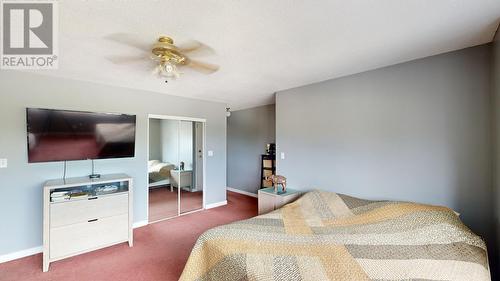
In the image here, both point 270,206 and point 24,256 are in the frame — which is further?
point 270,206

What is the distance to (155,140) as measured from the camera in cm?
384

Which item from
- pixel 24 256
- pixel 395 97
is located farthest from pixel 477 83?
pixel 24 256

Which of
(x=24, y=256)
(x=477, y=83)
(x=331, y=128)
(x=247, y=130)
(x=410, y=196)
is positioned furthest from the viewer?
(x=247, y=130)

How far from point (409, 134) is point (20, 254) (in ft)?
15.9

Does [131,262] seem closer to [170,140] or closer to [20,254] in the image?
[20,254]

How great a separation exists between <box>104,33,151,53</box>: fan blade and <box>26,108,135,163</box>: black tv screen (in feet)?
5.14

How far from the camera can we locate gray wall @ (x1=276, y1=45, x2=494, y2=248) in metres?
2.06

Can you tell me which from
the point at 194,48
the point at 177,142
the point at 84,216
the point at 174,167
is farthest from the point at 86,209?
the point at 194,48

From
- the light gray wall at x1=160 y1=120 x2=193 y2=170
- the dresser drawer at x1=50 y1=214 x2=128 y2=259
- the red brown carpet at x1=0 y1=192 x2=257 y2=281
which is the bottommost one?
the red brown carpet at x1=0 y1=192 x2=257 y2=281

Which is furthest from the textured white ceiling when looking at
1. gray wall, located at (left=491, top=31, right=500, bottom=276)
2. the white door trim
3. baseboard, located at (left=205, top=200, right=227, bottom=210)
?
baseboard, located at (left=205, top=200, right=227, bottom=210)

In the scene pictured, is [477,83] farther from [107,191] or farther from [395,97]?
[107,191]

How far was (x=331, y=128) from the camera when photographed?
10.2 ft

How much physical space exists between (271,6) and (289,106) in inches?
90.8

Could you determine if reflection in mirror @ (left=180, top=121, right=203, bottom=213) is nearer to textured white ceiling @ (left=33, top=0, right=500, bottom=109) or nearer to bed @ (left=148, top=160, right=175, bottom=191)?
bed @ (left=148, top=160, right=175, bottom=191)
